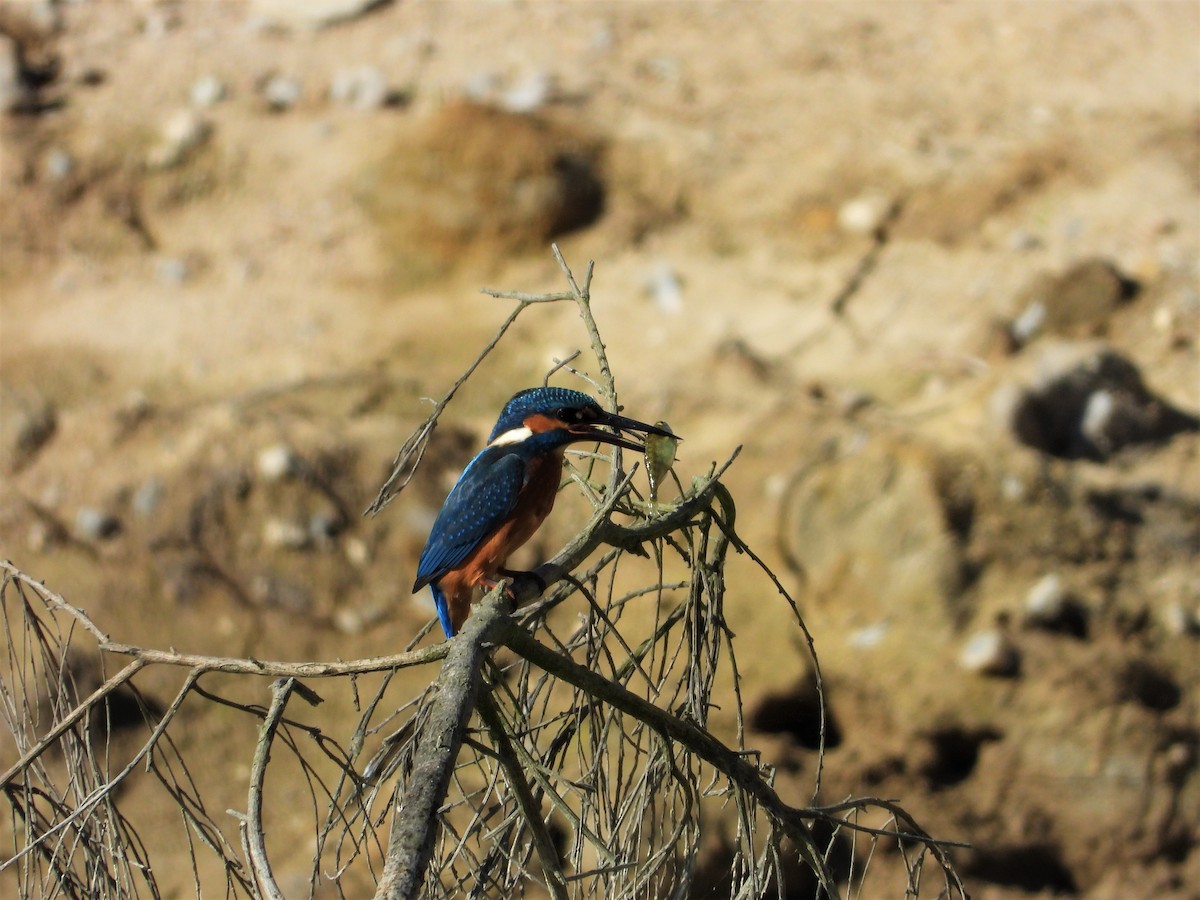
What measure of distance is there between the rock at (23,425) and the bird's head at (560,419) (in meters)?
4.01

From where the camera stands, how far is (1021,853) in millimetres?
4332

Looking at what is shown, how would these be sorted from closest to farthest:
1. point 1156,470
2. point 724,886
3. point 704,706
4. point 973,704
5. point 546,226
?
point 704,706 → point 724,886 → point 973,704 → point 1156,470 → point 546,226

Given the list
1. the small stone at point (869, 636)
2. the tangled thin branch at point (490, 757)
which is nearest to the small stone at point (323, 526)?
the small stone at point (869, 636)

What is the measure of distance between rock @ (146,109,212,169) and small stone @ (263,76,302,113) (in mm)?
368

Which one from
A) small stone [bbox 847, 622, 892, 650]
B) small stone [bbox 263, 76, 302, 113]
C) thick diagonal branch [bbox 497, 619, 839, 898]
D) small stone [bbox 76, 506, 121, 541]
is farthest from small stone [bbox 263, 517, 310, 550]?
thick diagonal branch [bbox 497, 619, 839, 898]

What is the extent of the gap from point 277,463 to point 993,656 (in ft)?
9.75

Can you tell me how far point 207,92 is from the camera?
275 inches

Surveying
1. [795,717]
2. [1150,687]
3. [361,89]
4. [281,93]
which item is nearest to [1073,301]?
[1150,687]

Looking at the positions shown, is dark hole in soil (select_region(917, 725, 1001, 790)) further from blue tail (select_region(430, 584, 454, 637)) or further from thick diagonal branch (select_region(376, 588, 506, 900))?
thick diagonal branch (select_region(376, 588, 506, 900))

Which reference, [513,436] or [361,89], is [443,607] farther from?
[361,89]

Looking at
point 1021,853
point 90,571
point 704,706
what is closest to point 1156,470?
point 1021,853

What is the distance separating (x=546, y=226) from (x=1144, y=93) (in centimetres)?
319

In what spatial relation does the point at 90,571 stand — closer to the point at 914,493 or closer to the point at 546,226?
the point at 546,226

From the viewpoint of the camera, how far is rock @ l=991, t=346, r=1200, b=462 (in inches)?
206
